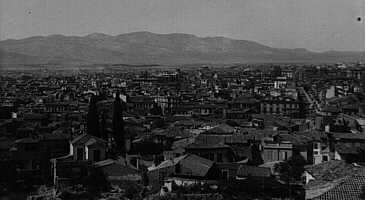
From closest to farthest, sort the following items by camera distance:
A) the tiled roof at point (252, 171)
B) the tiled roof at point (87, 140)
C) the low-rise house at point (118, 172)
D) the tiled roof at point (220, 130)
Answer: the tiled roof at point (252, 171), the low-rise house at point (118, 172), the tiled roof at point (87, 140), the tiled roof at point (220, 130)

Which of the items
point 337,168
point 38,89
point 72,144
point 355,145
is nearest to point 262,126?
point 355,145

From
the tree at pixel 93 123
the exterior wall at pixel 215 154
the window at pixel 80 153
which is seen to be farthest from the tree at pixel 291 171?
the tree at pixel 93 123

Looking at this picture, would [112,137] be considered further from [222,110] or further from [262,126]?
[222,110]

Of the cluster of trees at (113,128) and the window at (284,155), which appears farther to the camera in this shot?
the cluster of trees at (113,128)

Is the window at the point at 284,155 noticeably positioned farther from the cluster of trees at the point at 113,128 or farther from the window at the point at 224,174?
the cluster of trees at the point at 113,128

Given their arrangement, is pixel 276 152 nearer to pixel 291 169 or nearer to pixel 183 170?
pixel 291 169

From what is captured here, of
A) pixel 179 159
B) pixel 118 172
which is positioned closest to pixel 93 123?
pixel 118 172

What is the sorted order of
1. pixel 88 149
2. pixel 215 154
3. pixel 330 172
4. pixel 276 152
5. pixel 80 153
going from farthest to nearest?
1. pixel 276 152
2. pixel 215 154
3. pixel 80 153
4. pixel 88 149
5. pixel 330 172

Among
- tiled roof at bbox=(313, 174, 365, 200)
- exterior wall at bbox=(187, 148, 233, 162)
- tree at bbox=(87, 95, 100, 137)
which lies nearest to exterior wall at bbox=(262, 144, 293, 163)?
exterior wall at bbox=(187, 148, 233, 162)
